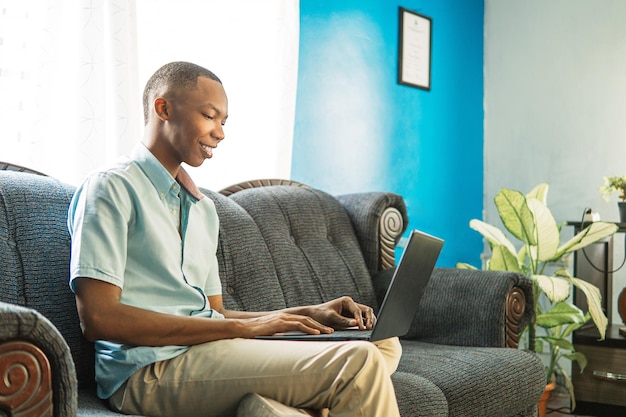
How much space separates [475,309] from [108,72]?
1.37m

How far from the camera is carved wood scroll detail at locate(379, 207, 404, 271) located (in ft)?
9.15

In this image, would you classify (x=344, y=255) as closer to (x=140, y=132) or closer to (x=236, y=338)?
(x=140, y=132)

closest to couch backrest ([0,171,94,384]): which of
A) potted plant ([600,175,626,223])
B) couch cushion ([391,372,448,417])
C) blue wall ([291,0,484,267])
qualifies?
couch cushion ([391,372,448,417])

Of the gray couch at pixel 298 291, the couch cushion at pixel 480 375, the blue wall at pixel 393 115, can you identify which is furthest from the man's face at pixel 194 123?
the blue wall at pixel 393 115

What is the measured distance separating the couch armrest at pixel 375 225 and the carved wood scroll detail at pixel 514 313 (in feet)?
1.61

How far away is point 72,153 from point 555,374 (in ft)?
8.42

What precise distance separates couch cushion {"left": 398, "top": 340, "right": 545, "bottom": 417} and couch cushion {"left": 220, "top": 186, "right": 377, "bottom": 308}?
330mm

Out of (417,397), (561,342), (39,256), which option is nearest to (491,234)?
(561,342)

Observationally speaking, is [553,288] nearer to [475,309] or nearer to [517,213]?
[517,213]

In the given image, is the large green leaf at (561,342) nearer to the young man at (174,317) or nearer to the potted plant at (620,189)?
the potted plant at (620,189)

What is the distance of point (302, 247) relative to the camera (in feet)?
8.30

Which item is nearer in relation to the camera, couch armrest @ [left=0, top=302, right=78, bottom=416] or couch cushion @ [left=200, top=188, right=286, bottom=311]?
couch armrest @ [left=0, top=302, right=78, bottom=416]

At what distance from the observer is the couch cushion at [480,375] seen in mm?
2016

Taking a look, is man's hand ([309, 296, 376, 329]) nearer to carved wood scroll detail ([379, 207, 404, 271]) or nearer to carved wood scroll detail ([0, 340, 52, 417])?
carved wood scroll detail ([0, 340, 52, 417])
